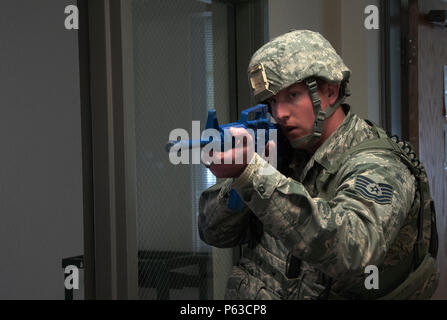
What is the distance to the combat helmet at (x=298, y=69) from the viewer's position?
4.94 feet

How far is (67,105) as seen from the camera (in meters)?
1.73

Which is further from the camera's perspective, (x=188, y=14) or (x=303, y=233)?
(x=188, y=14)

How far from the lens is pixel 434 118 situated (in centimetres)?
321

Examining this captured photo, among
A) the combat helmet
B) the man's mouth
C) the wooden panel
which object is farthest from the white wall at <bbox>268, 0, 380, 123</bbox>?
the man's mouth

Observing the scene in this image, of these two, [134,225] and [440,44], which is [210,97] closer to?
[134,225]

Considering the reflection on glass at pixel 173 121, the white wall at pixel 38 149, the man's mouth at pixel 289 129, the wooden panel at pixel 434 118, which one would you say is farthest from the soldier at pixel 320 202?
the wooden panel at pixel 434 118

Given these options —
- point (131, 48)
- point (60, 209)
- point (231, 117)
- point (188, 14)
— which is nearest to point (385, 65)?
point (231, 117)

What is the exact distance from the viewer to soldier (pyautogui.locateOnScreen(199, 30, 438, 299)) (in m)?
1.21

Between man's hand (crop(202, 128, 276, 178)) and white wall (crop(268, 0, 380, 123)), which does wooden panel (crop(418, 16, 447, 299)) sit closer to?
white wall (crop(268, 0, 380, 123))

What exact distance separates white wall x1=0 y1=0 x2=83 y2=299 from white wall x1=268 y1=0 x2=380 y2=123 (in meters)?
1.40

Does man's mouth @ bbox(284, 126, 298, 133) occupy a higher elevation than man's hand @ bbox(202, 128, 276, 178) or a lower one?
higher

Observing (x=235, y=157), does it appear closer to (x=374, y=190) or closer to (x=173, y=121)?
(x=374, y=190)

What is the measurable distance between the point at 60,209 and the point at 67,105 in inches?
11.6

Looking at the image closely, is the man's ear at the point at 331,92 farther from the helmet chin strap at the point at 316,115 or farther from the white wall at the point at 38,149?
the white wall at the point at 38,149
